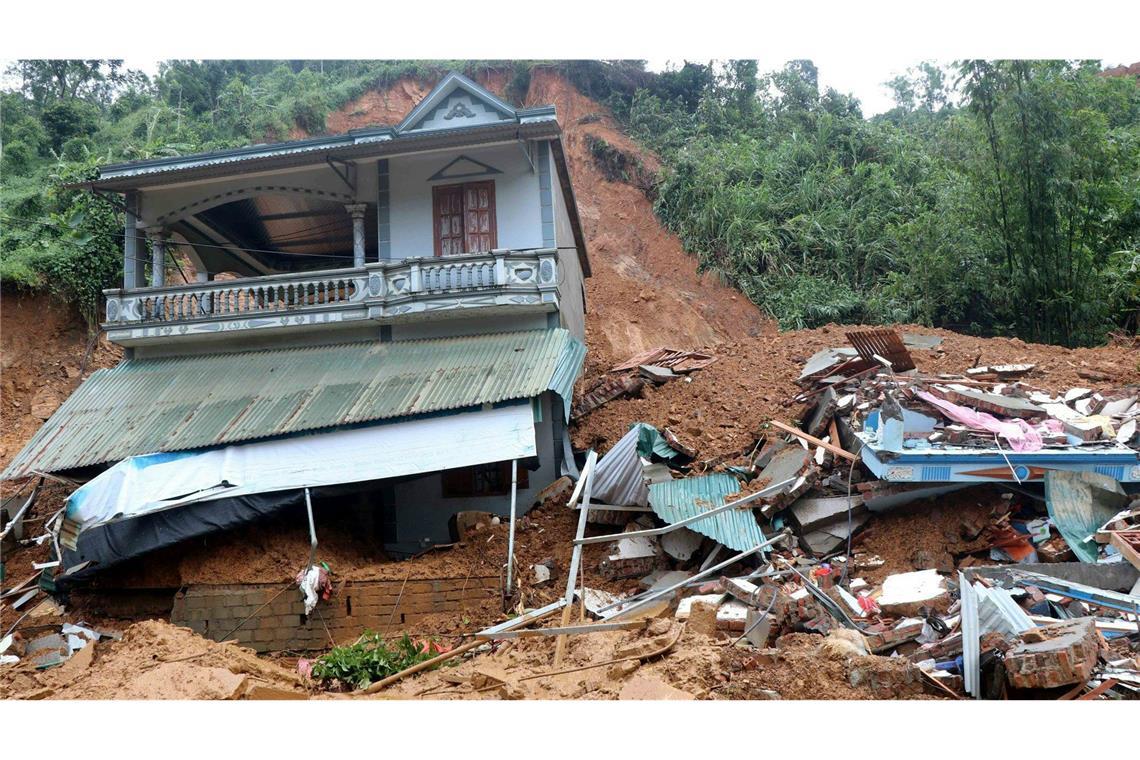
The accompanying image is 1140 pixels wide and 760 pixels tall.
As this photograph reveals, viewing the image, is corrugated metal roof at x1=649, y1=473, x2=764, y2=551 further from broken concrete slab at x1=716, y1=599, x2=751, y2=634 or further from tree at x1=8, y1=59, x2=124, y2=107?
tree at x1=8, y1=59, x2=124, y2=107

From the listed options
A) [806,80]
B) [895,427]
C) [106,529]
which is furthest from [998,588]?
[806,80]

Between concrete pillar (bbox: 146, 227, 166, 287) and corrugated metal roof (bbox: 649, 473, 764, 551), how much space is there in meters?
10.0

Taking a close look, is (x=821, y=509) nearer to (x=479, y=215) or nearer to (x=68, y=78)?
(x=479, y=215)

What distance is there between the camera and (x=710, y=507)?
8.88 meters

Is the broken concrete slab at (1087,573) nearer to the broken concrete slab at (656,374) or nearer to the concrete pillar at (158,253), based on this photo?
the broken concrete slab at (656,374)

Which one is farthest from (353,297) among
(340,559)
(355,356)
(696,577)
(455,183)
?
(696,577)

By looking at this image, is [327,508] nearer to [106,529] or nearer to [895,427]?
[106,529]

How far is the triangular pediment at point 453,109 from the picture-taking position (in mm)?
12562

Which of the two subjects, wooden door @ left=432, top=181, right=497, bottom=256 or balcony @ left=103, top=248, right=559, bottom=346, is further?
wooden door @ left=432, top=181, right=497, bottom=256

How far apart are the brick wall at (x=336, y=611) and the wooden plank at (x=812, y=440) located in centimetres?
455

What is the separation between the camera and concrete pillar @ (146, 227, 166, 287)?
43.7 feet

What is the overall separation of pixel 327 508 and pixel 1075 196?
53.5ft

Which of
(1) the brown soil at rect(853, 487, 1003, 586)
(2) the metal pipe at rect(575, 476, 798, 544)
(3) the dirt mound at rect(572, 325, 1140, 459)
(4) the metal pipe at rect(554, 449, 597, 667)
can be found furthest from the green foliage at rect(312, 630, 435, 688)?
(1) the brown soil at rect(853, 487, 1003, 586)

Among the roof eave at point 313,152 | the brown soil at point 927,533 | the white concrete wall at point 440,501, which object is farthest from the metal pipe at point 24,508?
the brown soil at point 927,533
